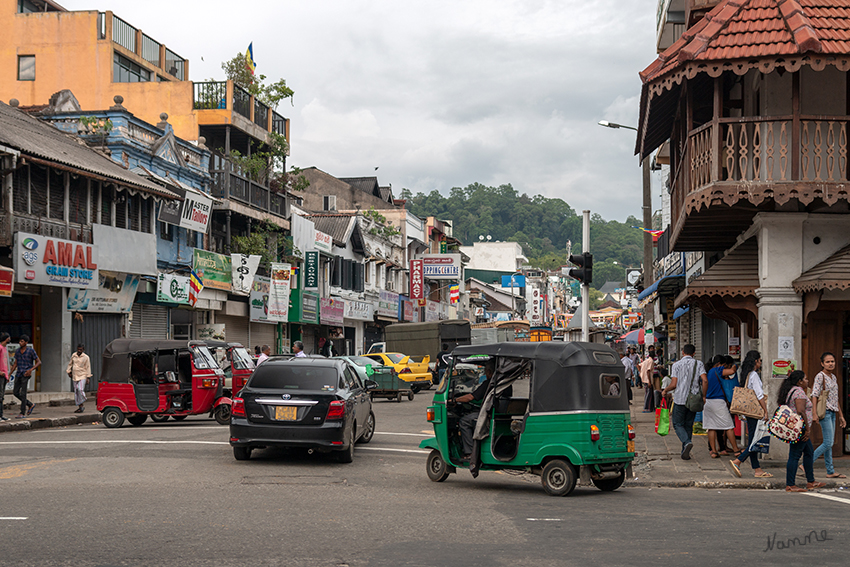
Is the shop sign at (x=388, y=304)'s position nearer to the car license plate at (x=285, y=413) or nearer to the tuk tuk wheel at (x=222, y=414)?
the tuk tuk wheel at (x=222, y=414)

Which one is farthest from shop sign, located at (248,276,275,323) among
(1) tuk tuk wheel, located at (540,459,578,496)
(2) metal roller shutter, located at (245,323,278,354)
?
(1) tuk tuk wheel, located at (540,459,578,496)

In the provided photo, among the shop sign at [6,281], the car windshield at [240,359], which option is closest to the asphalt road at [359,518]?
the car windshield at [240,359]

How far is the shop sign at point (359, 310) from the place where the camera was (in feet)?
166

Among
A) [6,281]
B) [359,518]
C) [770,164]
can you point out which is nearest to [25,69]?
[6,281]

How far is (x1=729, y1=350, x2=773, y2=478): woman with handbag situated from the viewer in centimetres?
1313

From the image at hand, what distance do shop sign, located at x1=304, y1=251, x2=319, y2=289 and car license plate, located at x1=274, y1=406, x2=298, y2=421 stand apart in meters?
30.3

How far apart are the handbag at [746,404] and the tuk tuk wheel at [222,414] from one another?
34.8ft

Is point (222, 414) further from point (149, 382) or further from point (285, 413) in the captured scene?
point (285, 413)

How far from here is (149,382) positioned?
1950 centimetres

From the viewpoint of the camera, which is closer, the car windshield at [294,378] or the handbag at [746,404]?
the handbag at [746,404]

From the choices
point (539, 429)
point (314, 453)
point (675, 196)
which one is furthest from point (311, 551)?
point (675, 196)

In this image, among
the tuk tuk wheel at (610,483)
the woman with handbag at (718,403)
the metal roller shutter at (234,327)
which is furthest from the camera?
the metal roller shutter at (234,327)

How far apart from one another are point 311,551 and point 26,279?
59.8ft

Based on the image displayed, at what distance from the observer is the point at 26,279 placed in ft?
75.8
